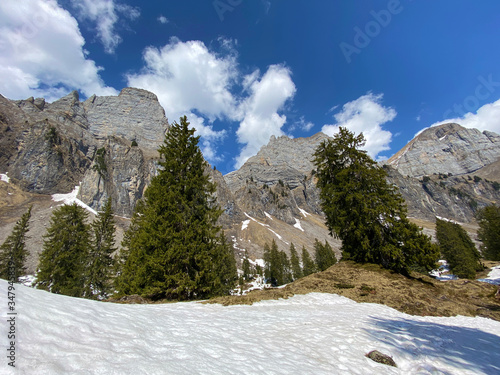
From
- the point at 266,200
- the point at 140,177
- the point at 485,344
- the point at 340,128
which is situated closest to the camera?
the point at 485,344

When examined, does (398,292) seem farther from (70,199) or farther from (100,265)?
(70,199)

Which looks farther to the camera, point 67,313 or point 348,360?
point 348,360

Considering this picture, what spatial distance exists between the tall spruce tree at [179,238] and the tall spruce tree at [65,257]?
1325 centimetres

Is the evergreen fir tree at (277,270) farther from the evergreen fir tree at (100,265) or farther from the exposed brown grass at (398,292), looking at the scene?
the exposed brown grass at (398,292)

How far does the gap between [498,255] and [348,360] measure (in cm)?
6693

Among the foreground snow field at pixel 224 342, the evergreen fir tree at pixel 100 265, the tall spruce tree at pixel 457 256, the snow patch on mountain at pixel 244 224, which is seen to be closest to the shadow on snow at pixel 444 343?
the foreground snow field at pixel 224 342

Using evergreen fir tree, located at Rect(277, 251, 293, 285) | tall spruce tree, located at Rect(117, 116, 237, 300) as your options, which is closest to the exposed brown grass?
tall spruce tree, located at Rect(117, 116, 237, 300)

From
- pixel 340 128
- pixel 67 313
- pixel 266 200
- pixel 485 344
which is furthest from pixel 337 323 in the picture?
pixel 266 200

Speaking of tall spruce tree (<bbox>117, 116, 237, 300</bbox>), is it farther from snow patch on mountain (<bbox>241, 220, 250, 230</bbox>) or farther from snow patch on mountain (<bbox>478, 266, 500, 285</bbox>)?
snow patch on mountain (<bbox>241, 220, 250, 230</bbox>)

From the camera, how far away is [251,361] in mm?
3465

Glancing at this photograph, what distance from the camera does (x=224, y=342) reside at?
4.18m

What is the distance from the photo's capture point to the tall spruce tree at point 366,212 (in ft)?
47.0

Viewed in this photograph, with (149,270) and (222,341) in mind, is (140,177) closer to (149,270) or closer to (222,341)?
(149,270)

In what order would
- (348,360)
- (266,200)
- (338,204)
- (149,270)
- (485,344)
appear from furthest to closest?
1. (266,200)
2. (338,204)
3. (149,270)
4. (485,344)
5. (348,360)
